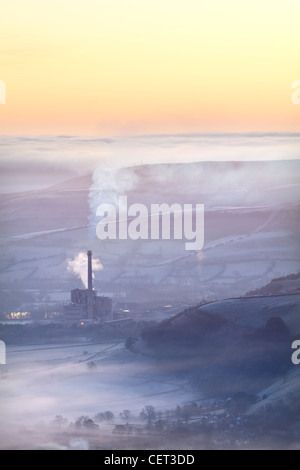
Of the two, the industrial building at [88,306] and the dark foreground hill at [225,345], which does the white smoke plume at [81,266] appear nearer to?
the industrial building at [88,306]

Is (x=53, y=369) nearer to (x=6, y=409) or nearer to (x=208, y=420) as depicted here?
(x=6, y=409)

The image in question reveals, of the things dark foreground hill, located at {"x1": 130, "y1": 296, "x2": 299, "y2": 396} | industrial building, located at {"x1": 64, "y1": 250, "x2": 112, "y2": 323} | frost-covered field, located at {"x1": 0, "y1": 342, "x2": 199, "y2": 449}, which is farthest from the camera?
industrial building, located at {"x1": 64, "y1": 250, "x2": 112, "y2": 323}

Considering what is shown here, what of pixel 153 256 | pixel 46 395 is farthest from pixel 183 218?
pixel 46 395

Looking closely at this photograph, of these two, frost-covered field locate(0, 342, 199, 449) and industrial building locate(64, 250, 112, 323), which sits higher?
industrial building locate(64, 250, 112, 323)

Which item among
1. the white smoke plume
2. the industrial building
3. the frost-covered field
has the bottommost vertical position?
the frost-covered field

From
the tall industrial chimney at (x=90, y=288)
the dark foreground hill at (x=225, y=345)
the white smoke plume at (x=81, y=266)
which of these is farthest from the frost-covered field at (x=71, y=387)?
the white smoke plume at (x=81, y=266)

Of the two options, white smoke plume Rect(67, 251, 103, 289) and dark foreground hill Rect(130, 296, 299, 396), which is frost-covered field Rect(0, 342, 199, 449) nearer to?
dark foreground hill Rect(130, 296, 299, 396)

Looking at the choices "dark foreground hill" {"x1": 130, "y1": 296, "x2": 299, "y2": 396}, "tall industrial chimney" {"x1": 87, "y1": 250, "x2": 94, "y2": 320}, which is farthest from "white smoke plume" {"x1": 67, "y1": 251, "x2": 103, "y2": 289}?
"dark foreground hill" {"x1": 130, "y1": 296, "x2": 299, "y2": 396}
